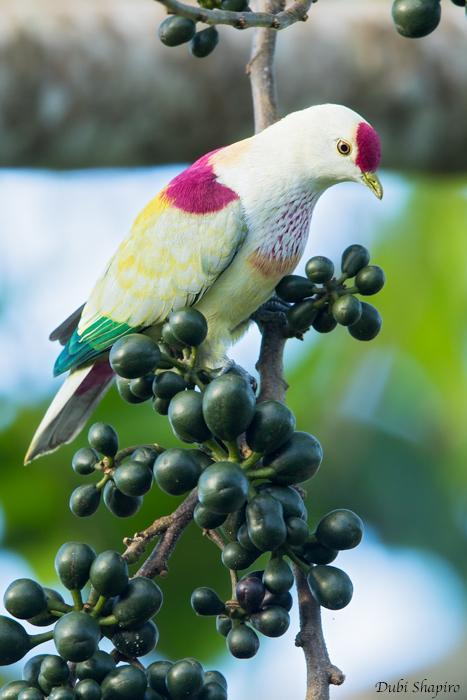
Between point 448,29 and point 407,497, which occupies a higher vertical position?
point 448,29

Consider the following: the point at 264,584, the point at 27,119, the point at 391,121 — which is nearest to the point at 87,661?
the point at 264,584

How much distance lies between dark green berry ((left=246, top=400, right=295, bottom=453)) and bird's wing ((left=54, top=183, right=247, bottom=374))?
906mm

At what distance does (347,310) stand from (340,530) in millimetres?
A: 481

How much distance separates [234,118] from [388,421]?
198 centimetres

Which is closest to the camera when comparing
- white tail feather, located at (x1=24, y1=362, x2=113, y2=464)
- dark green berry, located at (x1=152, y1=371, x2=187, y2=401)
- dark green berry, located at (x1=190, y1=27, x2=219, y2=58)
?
dark green berry, located at (x1=152, y1=371, x2=187, y2=401)

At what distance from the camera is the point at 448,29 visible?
4.89 m

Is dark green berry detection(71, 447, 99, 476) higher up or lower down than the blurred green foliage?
lower down

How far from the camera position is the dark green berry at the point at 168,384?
2.00 m

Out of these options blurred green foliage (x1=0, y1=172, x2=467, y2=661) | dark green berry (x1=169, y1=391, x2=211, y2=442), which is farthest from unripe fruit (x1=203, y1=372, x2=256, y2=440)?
blurred green foliage (x1=0, y1=172, x2=467, y2=661)

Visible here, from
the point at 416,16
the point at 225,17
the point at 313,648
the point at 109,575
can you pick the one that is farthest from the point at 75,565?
the point at 416,16

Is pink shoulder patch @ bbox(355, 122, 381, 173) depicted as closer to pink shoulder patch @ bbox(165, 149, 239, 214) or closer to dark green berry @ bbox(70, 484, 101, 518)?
pink shoulder patch @ bbox(165, 149, 239, 214)

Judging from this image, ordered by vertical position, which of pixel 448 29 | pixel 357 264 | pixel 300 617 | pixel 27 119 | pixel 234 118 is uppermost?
pixel 448 29

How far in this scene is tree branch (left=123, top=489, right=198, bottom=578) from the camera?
201 centimetres

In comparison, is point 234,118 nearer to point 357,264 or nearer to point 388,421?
point 388,421
